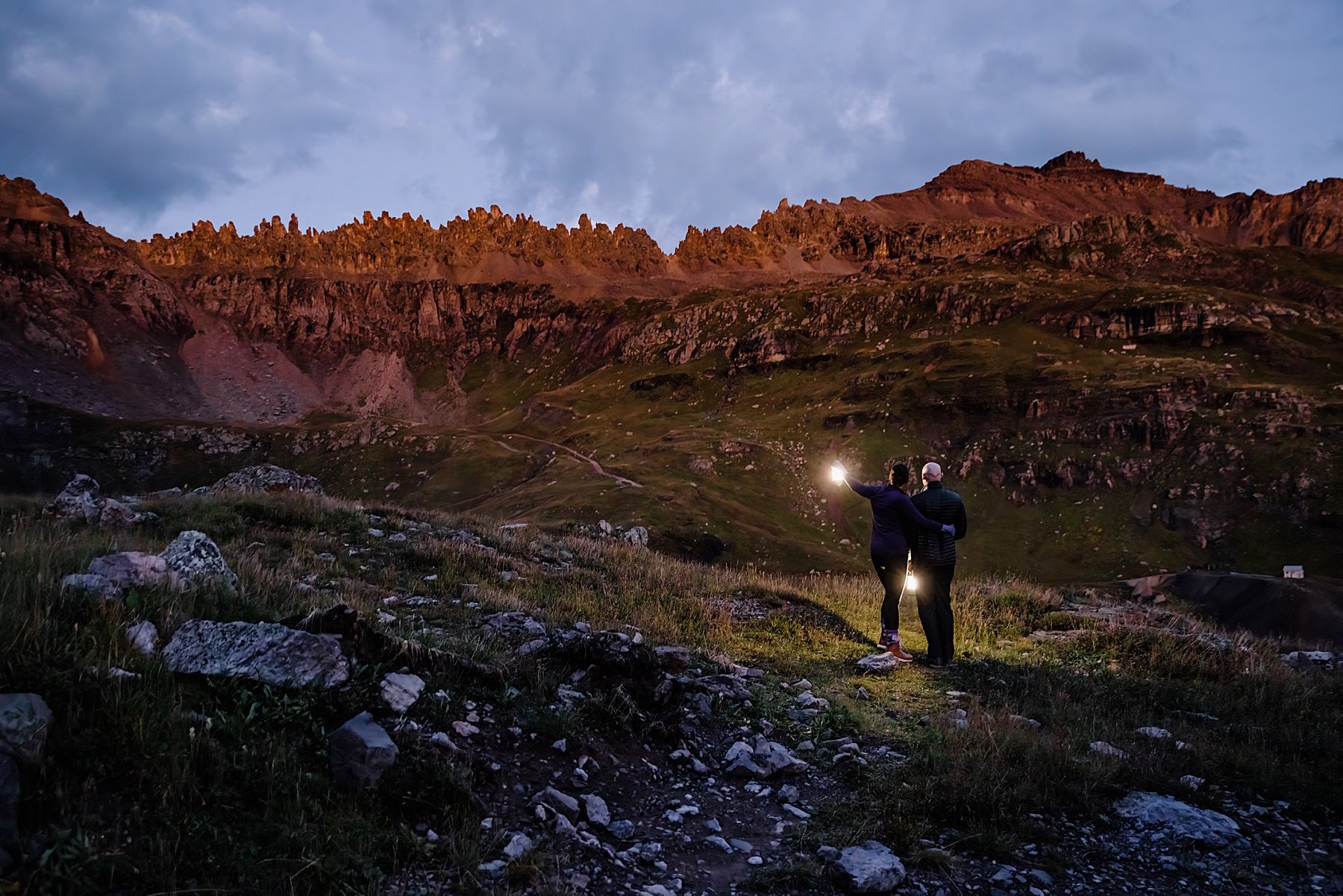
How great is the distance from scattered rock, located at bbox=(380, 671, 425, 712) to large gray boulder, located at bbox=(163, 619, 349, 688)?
0.37 metres

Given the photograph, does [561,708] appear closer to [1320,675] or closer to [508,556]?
[508,556]

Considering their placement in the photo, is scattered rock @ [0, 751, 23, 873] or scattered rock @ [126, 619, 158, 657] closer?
scattered rock @ [0, 751, 23, 873]

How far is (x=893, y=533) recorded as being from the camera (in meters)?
13.4

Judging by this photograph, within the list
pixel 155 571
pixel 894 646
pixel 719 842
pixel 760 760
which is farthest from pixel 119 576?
pixel 894 646

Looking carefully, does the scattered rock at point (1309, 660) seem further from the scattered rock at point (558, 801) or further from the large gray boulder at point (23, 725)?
the large gray boulder at point (23, 725)

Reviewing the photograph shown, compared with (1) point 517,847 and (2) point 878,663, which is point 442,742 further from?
(2) point 878,663

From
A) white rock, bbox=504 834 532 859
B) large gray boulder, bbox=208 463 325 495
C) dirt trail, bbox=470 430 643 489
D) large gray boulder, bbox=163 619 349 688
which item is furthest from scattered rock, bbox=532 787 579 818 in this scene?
dirt trail, bbox=470 430 643 489

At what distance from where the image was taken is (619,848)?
5.42 meters

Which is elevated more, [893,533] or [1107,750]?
[893,533]

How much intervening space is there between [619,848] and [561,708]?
1913 millimetres

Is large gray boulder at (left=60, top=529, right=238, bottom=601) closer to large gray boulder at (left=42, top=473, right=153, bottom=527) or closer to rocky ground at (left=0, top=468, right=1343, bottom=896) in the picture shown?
rocky ground at (left=0, top=468, right=1343, bottom=896)

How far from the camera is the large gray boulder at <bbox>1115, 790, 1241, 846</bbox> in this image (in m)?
Answer: 5.97

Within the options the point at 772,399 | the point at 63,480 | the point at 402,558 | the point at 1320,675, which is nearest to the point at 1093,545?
the point at 772,399

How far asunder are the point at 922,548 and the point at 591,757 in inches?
339
